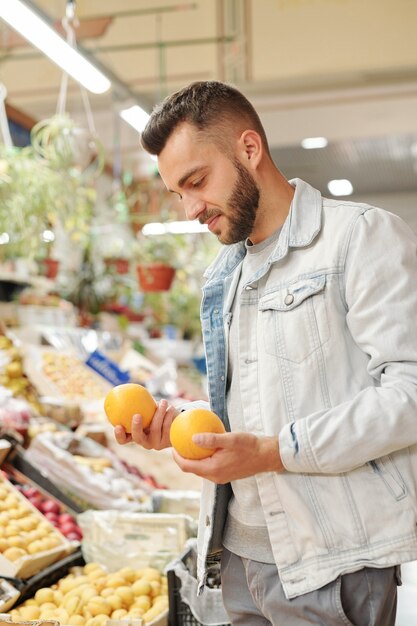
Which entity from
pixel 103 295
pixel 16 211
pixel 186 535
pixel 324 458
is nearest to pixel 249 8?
pixel 103 295

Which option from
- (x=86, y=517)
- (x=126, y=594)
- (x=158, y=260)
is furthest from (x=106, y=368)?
(x=126, y=594)

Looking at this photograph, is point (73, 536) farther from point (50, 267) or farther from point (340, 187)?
point (340, 187)

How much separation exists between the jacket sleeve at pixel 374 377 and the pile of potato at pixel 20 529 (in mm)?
1851

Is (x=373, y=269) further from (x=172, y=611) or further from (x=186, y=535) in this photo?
(x=186, y=535)

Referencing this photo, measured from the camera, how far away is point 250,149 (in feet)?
5.63

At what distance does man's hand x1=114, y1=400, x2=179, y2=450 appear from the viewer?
1.77 m

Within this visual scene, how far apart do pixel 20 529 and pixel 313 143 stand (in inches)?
356

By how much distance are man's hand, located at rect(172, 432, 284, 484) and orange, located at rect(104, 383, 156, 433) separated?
29 cm

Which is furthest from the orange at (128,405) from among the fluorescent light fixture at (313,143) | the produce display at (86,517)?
the fluorescent light fixture at (313,143)

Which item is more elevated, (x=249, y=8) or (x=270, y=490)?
(x=249, y=8)

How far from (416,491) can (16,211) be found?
381cm

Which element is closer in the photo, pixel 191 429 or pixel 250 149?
pixel 191 429

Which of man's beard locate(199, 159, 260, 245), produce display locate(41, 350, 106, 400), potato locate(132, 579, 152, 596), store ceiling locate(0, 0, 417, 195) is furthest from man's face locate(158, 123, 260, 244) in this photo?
store ceiling locate(0, 0, 417, 195)

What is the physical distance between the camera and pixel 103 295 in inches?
337
